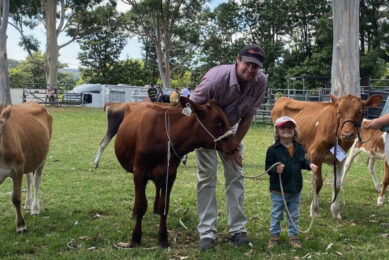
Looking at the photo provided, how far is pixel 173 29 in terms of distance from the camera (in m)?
34.3

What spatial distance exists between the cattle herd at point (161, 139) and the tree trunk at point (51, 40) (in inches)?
1103

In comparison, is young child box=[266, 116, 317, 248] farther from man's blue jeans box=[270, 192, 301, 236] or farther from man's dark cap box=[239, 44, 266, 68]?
man's dark cap box=[239, 44, 266, 68]

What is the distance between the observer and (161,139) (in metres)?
4.57

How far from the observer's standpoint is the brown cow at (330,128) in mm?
5352

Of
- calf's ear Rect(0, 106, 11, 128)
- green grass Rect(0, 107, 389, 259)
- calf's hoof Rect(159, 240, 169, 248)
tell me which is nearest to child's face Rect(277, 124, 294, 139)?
green grass Rect(0, 107, 389, 259)

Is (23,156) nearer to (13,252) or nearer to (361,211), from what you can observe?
(13,252)

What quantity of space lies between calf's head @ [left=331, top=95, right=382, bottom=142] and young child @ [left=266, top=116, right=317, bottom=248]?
977 mm

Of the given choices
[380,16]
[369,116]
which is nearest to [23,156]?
[369,116]

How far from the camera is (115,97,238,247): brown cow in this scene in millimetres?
4387

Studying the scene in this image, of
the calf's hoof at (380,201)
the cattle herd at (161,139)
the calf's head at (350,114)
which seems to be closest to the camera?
the cattle herd at (161,139)

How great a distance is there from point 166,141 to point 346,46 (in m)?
9.57

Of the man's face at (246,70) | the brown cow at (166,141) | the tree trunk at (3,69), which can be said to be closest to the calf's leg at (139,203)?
the brown cow at (166,141)

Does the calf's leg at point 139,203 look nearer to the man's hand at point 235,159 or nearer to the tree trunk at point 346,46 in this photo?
the man's hand at point 235,159

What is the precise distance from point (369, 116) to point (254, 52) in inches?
621
